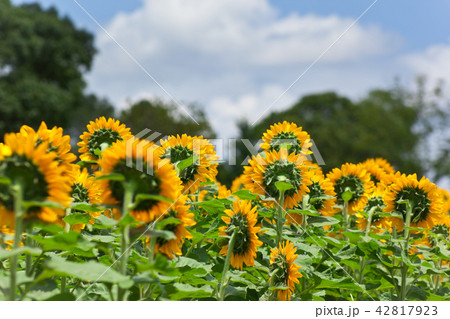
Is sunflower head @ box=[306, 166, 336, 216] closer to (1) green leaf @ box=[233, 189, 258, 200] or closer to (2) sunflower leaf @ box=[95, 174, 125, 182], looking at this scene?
(1) green leaf @ box=[233, 189, 258, 200]

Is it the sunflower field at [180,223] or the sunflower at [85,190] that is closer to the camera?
the sunflower field at [180,223]

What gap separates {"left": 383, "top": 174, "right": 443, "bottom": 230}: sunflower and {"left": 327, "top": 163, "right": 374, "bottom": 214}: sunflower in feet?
2.13

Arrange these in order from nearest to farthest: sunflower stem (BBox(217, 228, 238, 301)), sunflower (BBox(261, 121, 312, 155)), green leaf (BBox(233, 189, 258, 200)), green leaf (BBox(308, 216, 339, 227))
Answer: sunflower stem (BBox(217, 228, 238, 301))
green leaf (BBox(233, 189, 258, 200))
green leaf (BBox(308, 216, 339, 227))
sunflower (BBox(261, 121, 312, 155))

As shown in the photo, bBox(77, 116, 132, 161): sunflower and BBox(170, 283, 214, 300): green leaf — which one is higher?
BBox(77, 116, 132, 161): sunflower

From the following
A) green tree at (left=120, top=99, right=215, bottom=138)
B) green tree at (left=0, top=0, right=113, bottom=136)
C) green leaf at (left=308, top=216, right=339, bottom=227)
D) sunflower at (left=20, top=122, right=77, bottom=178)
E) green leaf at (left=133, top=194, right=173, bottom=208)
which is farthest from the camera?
green tree at (left=0, top=0, right=113, bottom=136)

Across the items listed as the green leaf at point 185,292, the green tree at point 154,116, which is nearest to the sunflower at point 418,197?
the green leaf at point 185,292

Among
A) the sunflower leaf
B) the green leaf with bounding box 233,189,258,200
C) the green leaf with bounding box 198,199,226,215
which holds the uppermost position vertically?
the green leaf with bounding box 233,189,258,200

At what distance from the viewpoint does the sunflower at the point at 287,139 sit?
9.55 feet

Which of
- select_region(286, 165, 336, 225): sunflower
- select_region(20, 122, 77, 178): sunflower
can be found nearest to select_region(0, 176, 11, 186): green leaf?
select_region(20, 122, 77, 178): sunflower

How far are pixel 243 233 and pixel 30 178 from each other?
1.09 meters

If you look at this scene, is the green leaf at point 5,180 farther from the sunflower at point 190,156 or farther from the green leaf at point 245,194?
the green leaf at point 245,194

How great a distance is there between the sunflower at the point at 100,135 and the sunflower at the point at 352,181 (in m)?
1.50

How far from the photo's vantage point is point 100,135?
2658 mm

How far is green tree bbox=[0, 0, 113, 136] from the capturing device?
21.2 meters
